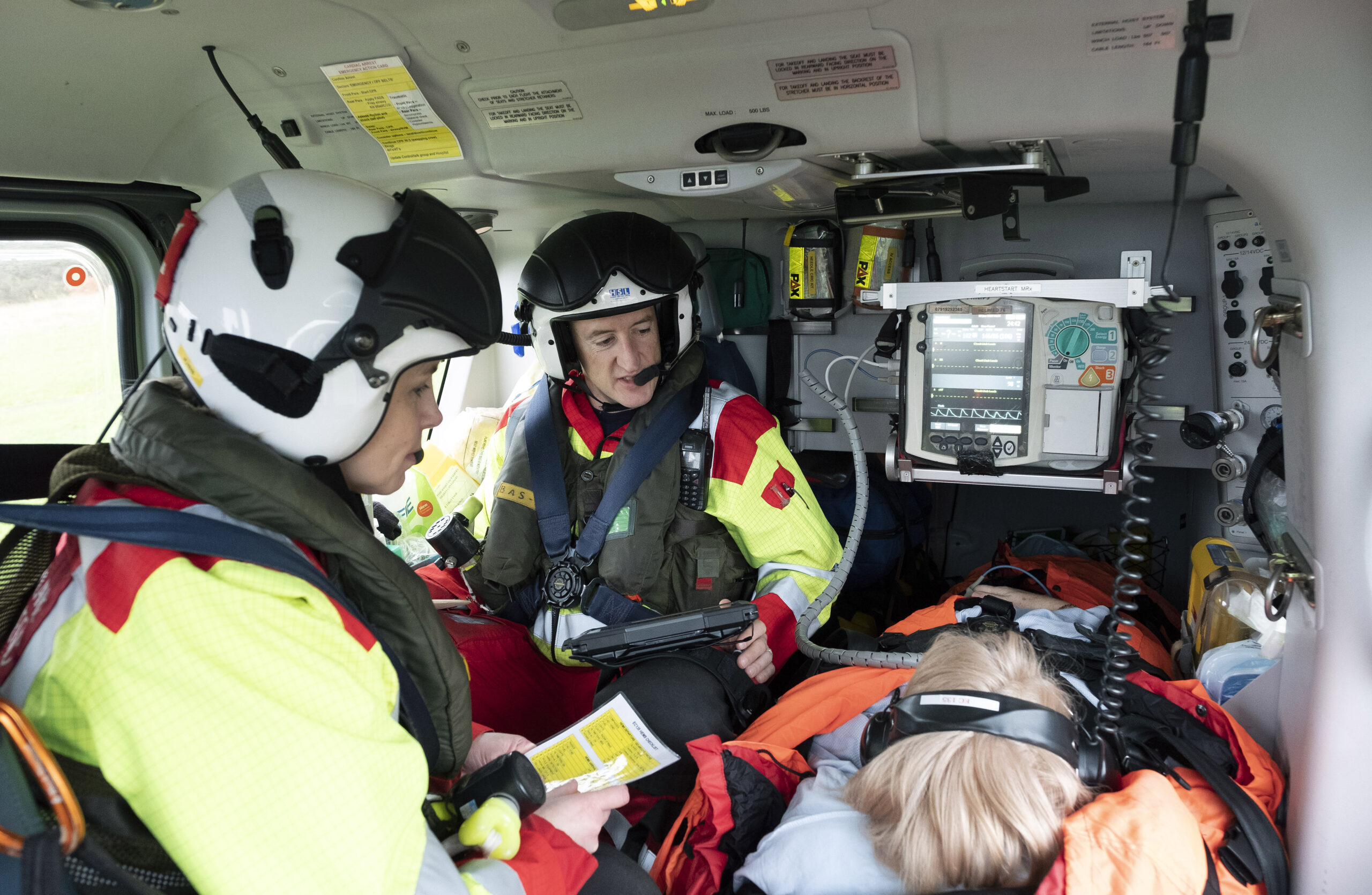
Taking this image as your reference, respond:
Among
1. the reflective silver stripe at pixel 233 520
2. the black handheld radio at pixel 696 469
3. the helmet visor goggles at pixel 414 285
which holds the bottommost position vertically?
the black handheld radio at pixel 696 469

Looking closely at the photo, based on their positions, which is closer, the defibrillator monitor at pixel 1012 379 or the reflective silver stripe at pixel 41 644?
the reflective silver stripe at pixel 41 644

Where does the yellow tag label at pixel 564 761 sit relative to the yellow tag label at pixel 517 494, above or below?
below

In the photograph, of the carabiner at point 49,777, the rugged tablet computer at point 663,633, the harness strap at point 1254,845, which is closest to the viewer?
the carabiner at point 49,777

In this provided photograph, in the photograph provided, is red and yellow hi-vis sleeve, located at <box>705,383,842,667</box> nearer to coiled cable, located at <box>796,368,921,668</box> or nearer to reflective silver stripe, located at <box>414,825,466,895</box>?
coiled cable, located at <box>796,368,921,668</box>

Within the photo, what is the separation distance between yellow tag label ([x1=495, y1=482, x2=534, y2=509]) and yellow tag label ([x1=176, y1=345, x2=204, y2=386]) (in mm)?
1387

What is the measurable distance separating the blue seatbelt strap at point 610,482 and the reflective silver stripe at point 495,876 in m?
1.24

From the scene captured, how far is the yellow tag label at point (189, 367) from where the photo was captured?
1.32 m

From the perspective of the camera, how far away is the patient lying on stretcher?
1.31 meters

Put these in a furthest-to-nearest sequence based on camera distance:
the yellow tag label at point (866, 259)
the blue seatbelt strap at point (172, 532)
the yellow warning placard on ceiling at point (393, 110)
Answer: the yellow tag label at point (866, 259)
the yellow warning placard on ceiling at point (393, 110)
the blue seatbelt strap at point (172, 532)

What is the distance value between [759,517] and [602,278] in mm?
846

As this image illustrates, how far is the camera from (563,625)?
262 centimetres

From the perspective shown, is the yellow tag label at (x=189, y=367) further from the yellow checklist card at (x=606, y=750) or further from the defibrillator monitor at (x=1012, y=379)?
the defibrillator monitor at (x=1012, y=379)

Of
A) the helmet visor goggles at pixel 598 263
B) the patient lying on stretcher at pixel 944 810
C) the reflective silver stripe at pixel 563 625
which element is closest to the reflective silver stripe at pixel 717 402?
the helmet visor goggles at pixel 598 263

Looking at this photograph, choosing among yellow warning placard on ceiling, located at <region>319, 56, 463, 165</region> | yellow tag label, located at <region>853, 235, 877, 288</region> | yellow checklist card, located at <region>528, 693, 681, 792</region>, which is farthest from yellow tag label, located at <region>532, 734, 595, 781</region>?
yellow tag label, located at <region>853, 235, 877, 288</region>
